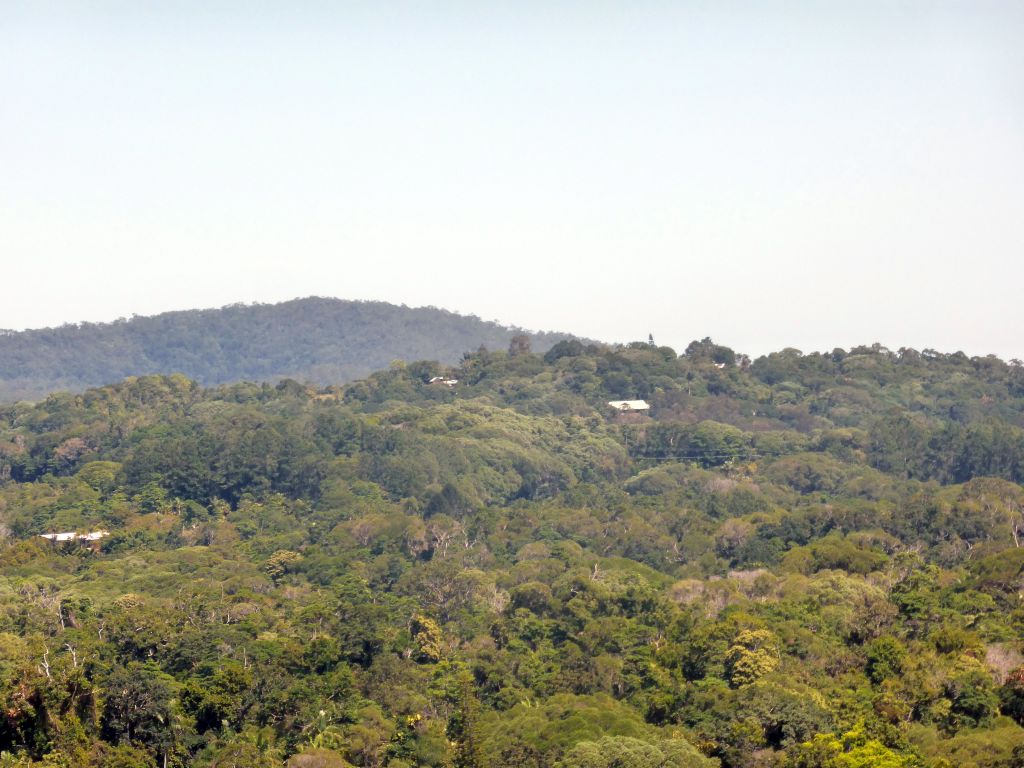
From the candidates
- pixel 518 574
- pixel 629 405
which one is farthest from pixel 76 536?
pixel 629 405

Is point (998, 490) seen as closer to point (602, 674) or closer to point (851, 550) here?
point (851, 550)

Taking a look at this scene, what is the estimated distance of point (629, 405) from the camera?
11688cm

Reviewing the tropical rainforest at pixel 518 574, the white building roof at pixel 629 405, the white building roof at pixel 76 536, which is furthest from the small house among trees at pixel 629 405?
the white building roof at pixel 76 536

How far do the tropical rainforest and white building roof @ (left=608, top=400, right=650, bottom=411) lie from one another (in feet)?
3.76

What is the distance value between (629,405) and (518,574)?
55.0 m

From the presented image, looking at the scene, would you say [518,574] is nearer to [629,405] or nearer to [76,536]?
[76,536]

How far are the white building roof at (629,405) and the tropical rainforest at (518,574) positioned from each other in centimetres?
115

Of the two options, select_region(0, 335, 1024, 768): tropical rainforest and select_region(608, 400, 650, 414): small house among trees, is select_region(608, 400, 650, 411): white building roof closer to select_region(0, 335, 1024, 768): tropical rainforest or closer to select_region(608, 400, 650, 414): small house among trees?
select_region(608, 400, 650, 414): small house among trees

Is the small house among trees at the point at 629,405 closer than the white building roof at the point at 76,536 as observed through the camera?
No

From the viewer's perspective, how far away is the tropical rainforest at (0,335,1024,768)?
39188mm

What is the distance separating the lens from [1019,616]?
46500 millimetres

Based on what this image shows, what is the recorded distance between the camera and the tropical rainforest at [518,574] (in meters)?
39.2

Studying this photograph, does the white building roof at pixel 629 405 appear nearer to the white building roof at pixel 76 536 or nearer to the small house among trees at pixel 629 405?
the small house among trees at pixel 629 405

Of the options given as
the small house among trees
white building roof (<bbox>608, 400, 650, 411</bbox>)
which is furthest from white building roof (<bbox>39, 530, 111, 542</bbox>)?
white building roof (<bbox>608, 400, 650, 411</bbox>)
